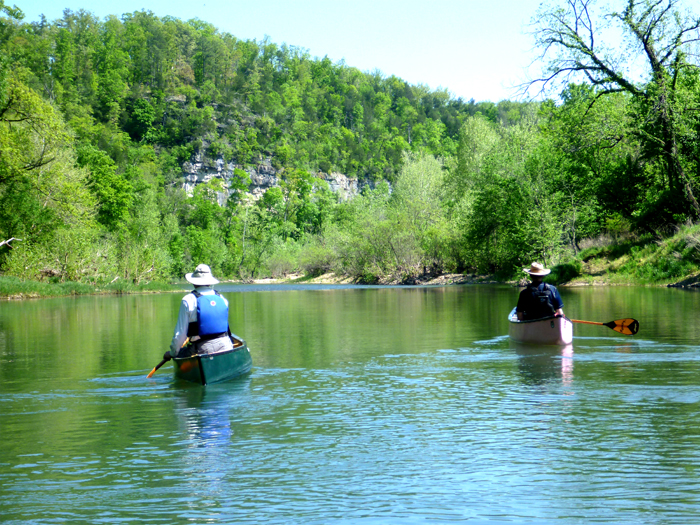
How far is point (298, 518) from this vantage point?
590cm

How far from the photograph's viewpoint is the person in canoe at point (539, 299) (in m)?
16.2

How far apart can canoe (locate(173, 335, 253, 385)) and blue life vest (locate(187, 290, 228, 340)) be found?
455 mm

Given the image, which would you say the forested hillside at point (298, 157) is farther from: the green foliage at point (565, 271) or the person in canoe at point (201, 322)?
the person in canoe at point (201, 322)

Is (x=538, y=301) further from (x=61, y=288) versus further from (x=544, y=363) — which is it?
(x=61, y=288)

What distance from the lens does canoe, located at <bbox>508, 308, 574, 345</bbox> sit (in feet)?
52.7

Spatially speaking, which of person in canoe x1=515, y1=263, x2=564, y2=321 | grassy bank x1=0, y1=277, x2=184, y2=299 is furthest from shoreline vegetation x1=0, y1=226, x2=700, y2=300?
person in canoe x1=515, y1=263, x2=564, y2=321

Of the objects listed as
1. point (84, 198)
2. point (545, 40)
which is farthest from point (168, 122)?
point (545, 40)

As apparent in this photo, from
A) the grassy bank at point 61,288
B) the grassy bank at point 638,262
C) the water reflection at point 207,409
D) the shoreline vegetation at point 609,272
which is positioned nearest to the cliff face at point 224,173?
the grassy bank at point 61,288

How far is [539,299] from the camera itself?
16.3 meters

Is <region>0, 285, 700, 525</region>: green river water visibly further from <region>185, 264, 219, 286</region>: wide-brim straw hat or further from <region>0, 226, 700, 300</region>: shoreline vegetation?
<region>0, 226, 700, 300</region>: shoreline vegetation

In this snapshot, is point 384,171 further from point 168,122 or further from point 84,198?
point 84,198

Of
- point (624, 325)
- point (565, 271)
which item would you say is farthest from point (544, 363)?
point (565, 271)

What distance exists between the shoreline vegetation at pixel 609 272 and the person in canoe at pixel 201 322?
1134 inches

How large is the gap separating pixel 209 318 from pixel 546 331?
25.3 ft
